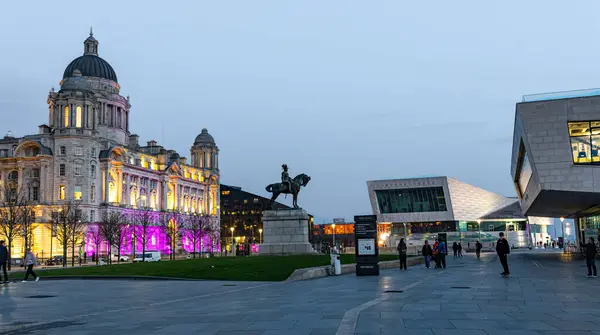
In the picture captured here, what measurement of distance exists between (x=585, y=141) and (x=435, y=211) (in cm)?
9714

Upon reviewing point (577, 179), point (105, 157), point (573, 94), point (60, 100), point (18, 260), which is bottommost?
point (18, 260)

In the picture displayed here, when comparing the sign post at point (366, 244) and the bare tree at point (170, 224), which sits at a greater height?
the bare tree at point (170, 224)

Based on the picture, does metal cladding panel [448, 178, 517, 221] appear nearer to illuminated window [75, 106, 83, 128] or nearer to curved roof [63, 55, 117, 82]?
illuminated window [75, 106, 83, 128]

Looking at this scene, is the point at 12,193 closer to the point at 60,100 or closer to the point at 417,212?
the point at 60,100

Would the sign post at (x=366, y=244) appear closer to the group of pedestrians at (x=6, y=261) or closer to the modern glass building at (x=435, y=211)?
the group of pedestrians at (x=6, y=261)

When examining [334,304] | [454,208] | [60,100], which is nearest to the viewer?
[334,304]

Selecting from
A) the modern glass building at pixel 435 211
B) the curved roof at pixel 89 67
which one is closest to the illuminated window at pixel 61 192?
the curved roof at pixel 89 67

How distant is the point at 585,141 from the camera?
44.8m

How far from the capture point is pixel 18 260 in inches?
3819

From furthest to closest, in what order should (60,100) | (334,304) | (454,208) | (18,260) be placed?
(454,208) < (60,100) < (18,260) < (334,304)

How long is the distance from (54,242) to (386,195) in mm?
74787

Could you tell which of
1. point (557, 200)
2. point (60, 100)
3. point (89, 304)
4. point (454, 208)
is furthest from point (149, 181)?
point (89, 304)

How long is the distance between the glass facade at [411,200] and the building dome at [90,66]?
7516cm

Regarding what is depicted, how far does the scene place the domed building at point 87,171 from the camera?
114 m
